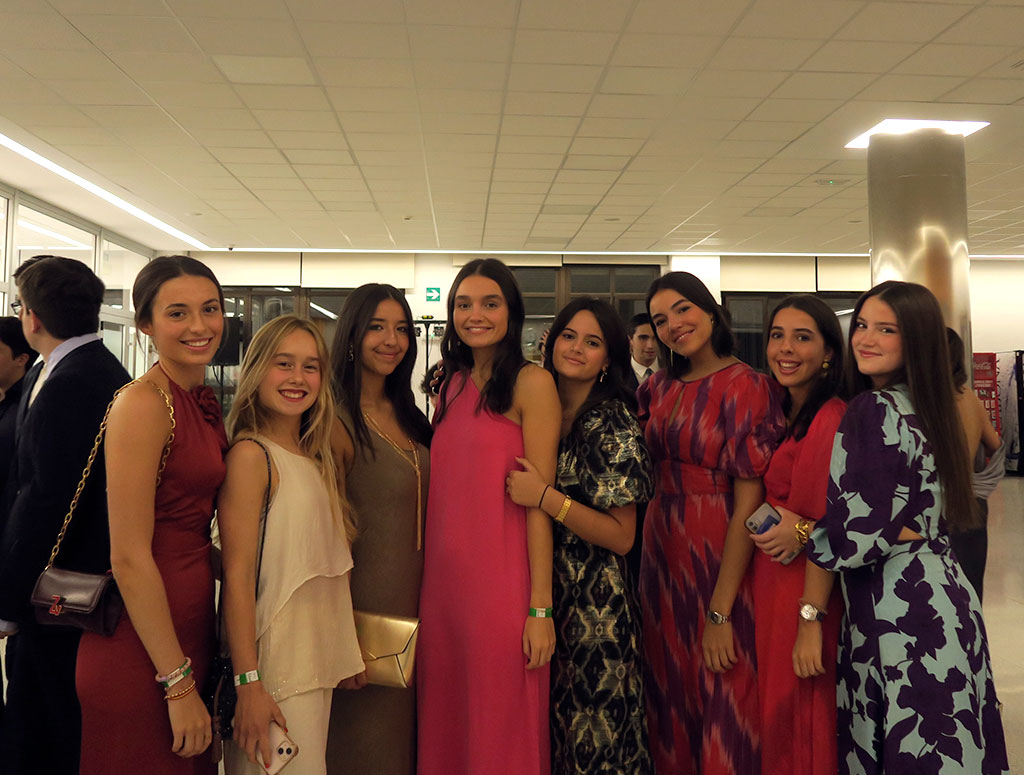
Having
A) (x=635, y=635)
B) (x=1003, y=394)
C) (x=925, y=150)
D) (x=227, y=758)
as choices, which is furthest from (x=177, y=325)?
(x=1003, y=394)

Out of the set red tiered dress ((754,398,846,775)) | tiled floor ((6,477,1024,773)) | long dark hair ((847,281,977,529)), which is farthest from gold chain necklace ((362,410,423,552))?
tiled floor ((6,477,1024,773))

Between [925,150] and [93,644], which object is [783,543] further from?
[925,150]

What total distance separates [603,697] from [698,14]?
166 inches

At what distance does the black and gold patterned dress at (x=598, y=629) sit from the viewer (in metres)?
2.00

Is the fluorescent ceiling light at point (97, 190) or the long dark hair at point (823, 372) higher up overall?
the fluorescent ceiling light at point (97, 190)

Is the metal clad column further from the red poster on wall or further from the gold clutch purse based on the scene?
the red poster on wall

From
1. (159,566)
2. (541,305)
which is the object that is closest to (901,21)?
(159,566)

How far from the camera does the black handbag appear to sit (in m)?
1.62

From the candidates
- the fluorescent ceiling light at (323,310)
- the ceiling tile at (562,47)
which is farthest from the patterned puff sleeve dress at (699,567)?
the fluorescent ceiling light at (323,310)

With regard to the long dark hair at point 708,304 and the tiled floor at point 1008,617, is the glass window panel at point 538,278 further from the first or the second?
the long dark hair at point 708,304

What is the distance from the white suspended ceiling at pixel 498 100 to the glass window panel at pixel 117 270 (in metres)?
1.88

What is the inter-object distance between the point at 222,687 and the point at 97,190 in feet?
30.9

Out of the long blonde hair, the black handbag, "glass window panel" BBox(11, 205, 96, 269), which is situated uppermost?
"glass window panel" BBox(11, 205, 96, 269)

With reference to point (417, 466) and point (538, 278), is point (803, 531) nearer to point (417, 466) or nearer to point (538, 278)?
point (417, 466)
